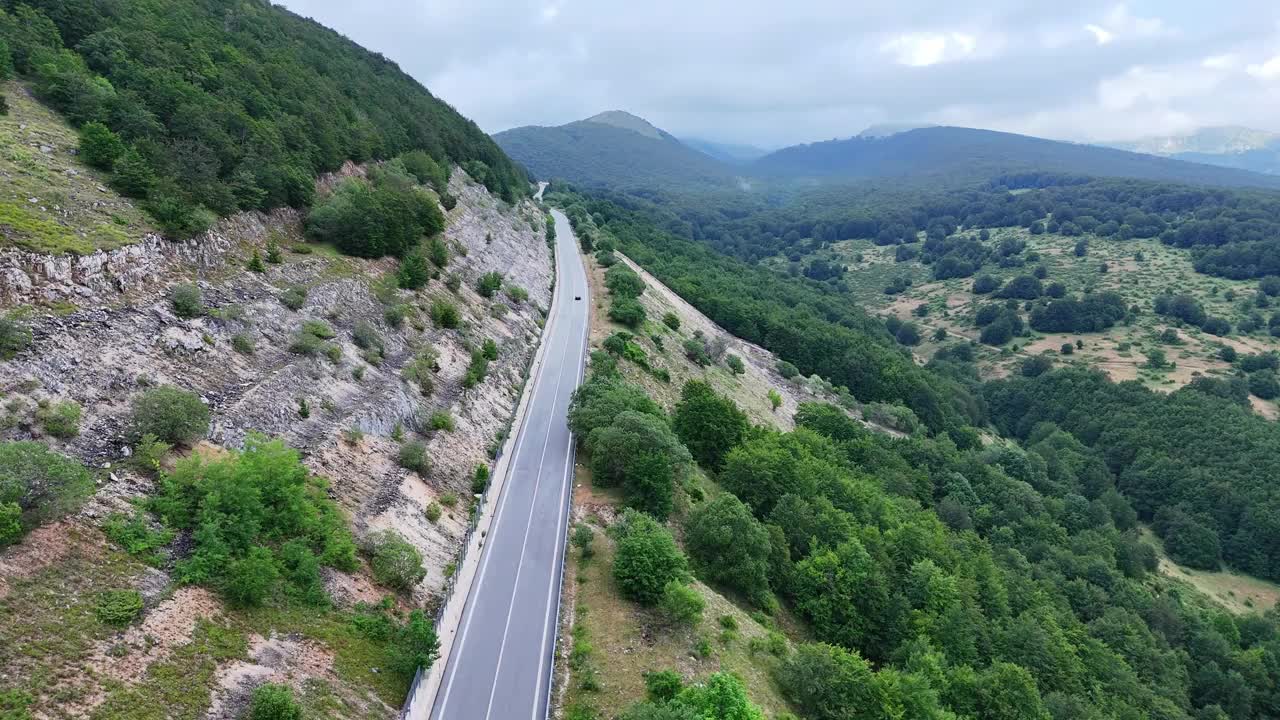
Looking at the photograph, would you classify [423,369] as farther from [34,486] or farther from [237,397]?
[34,486]

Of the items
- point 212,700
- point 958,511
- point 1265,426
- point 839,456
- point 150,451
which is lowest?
point 1265,426

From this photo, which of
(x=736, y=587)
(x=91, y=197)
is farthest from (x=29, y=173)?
(x=736, y=587)

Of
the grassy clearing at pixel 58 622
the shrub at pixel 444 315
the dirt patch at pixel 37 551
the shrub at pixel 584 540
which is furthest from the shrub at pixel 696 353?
the dirt patch at pixel 37 551

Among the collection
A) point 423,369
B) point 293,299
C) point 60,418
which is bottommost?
point 423,369

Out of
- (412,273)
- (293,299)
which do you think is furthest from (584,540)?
(412,273)

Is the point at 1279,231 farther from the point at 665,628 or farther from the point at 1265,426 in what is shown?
the point at 665,628

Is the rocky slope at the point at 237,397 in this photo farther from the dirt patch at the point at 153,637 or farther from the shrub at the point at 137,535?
the shrub at the point at 137,535
